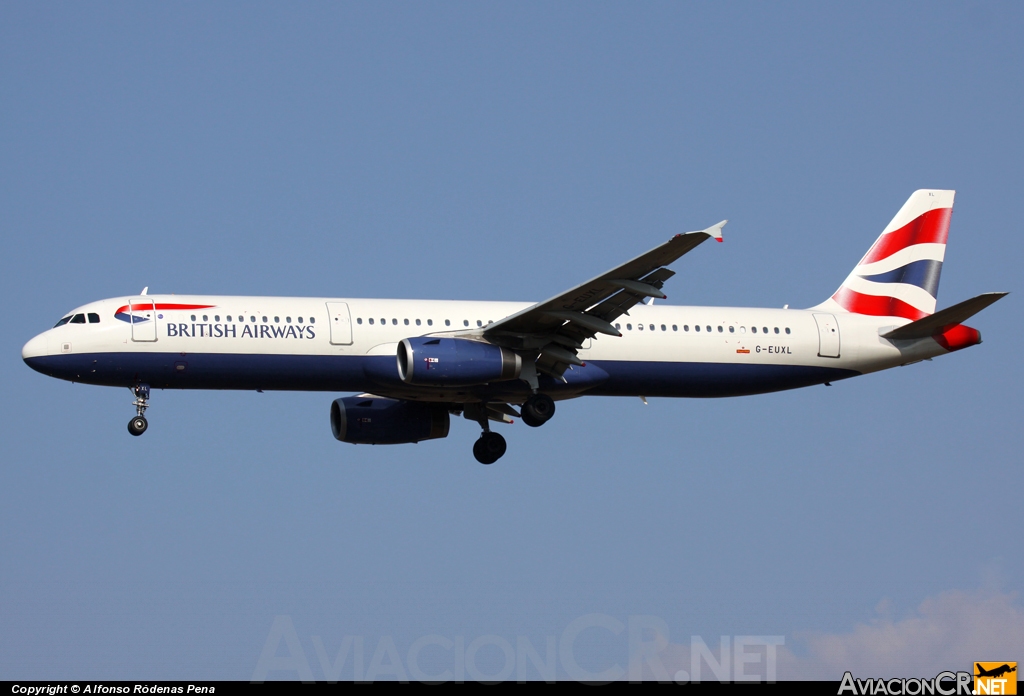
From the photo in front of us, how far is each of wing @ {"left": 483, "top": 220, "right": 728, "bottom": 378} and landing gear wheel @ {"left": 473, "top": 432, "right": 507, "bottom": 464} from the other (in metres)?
4.26

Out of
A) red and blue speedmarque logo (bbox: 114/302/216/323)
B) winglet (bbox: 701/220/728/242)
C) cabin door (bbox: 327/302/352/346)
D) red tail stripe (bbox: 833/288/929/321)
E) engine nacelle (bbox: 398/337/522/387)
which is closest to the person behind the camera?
winglet (bbox: 701/220/728/242)

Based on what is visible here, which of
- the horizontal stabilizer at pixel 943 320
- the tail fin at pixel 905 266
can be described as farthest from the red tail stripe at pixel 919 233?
the horizontal stabilizer at pixel 943 320

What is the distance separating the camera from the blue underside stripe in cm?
4006

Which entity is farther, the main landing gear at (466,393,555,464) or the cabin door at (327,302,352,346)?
the main landing gear at (466,393,555,464)

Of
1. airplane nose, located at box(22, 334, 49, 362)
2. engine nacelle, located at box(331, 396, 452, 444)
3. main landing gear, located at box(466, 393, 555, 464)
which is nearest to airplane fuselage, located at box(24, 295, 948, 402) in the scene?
airplane nose, located at box(22, 334, 49, 362)

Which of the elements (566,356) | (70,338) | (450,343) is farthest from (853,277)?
(70,338)

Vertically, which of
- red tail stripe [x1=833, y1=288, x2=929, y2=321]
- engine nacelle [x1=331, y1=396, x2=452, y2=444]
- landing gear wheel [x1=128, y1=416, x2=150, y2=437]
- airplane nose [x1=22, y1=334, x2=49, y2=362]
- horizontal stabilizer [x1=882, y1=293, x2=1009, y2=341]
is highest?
red tail stripe [x1=833, y1=288, x2=929, y2=321]

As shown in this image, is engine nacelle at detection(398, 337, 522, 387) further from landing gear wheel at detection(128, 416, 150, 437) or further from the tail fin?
the tail fin

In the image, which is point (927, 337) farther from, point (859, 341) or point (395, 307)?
point (395, 307)

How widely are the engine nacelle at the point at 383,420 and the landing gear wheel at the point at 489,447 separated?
5.07 feet

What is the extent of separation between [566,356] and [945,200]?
15.3m

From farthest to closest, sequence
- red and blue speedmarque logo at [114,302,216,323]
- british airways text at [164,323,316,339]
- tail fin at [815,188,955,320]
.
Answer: tail fin at [815,188,955,320]
red and blue speedmarque logo at [114,302,216,323]
british airways text at [164,323,316,339]

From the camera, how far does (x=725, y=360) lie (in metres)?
43.5

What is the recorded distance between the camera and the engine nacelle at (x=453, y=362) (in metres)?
39.5
